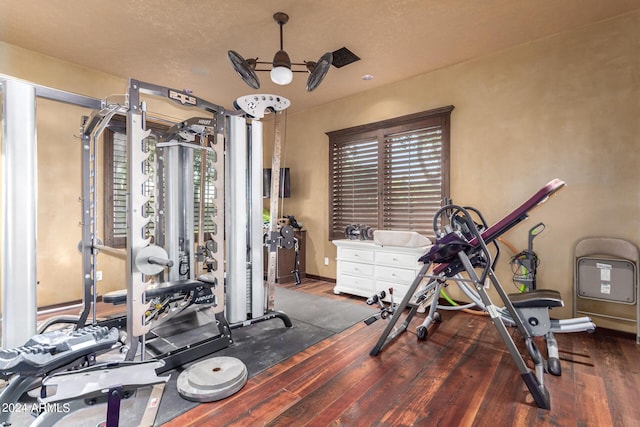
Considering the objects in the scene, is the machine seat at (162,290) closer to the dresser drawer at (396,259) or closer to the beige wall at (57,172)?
the beige wall at (57,172)

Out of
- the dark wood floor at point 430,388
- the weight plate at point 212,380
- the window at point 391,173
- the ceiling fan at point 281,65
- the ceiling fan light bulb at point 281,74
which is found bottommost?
the dark wood floor at point 430,388

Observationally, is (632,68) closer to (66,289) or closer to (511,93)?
(511,93)

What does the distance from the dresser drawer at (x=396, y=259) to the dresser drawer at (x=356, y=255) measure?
0.11 metres

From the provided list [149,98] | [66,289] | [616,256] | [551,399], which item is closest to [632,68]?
[616,256]

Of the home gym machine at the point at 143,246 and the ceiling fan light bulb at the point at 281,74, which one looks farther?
the ceiling fan light bulb at the point at 281,74

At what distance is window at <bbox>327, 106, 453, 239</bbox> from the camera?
12.6 feet

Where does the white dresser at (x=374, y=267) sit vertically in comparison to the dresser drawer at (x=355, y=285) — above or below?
above

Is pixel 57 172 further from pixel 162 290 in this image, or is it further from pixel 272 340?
pixel 272 340

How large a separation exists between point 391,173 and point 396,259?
1.26m

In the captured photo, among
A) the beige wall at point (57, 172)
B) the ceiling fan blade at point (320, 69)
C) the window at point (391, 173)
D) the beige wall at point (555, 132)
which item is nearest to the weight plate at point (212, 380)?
the ceiling fan blade at point (320, 69)

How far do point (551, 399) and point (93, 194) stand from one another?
3617mm

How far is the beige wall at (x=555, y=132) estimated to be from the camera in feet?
8.91

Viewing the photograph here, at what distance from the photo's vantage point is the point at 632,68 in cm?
268

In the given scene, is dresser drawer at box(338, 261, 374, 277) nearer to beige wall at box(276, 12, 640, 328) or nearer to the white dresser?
the white dresser
